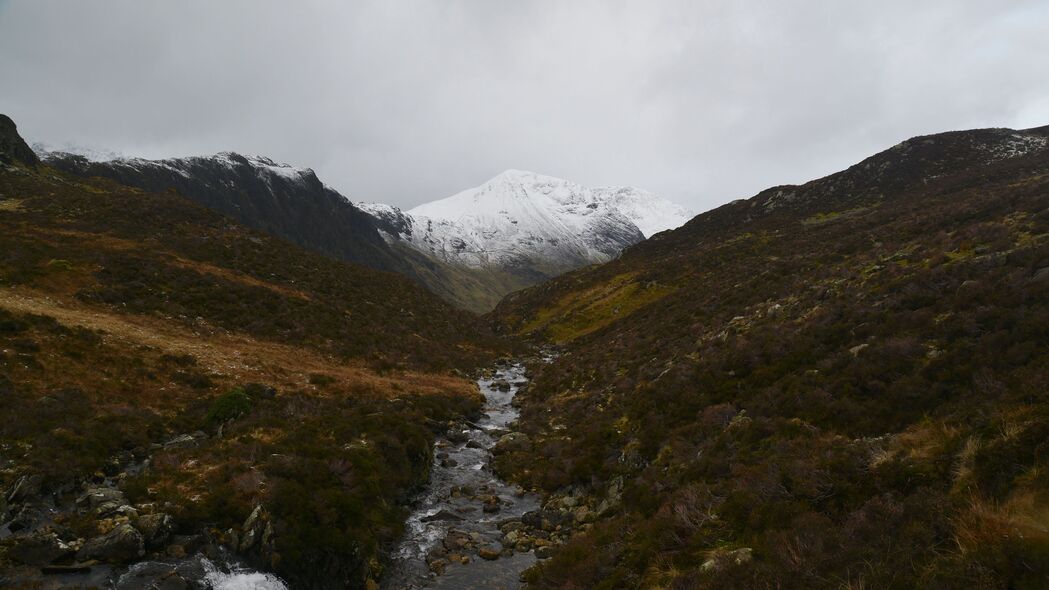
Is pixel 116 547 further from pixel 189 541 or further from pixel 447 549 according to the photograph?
pixel 447 549

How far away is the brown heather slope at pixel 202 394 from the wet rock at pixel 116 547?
0.11m

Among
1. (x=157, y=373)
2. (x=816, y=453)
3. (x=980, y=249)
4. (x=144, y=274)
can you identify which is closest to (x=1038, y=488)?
(x=816, y=453)

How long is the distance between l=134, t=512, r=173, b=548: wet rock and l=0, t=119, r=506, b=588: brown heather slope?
93mm

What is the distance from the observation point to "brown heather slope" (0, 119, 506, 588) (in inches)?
537

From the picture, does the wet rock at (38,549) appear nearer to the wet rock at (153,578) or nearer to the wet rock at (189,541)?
the wet rock at (153,578)

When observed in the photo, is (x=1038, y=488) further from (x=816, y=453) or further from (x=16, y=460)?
(x=16, y=460)

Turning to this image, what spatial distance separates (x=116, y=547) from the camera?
11.6 m

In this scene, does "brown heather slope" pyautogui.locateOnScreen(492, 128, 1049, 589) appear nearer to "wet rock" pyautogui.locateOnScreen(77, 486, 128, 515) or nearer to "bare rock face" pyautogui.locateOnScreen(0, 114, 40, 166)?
"wet rock" pyautogui.locateOnScreen(77, 486, 128, 515)

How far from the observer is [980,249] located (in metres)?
20.9

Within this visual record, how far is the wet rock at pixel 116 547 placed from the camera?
11477 millimetres

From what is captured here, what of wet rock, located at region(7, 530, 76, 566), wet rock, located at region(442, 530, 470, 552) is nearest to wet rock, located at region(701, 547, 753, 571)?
wet rock, located at region(442, 530, 470, 552)

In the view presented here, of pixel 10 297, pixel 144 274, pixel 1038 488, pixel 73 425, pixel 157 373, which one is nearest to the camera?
pixel 1038 488

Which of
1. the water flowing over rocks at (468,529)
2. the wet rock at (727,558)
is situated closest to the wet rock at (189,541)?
the water flowing over rocks at (468,529)

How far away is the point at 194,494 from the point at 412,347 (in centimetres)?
3060
